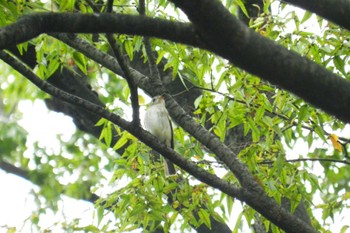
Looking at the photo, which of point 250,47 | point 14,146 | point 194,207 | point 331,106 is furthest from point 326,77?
point 14,146

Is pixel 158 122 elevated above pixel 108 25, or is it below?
above

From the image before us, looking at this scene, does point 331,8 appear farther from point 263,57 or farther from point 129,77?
point 129,77

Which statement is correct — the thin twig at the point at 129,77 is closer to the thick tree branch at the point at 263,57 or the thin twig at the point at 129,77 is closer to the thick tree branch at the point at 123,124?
the thick tree branch at the point at 123,124

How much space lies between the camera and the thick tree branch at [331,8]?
2086mm

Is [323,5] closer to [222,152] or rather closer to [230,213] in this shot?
[222,152]

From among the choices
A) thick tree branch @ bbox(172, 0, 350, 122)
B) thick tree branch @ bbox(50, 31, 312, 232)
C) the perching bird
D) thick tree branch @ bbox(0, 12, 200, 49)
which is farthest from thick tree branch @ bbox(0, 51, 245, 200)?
the perching bird

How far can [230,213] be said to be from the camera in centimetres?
411

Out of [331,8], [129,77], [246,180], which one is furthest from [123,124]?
[331,8]

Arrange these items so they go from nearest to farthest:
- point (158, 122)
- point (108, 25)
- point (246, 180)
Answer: point (108, 25) < point (246, 180) < point (158, 122)

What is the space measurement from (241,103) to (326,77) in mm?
2174

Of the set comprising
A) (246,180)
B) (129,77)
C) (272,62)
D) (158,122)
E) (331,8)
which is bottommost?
(246,180)

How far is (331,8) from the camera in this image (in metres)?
2.12

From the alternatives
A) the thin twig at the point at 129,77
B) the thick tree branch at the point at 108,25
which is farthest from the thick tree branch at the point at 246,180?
the thick tree branch at the point at 108,25

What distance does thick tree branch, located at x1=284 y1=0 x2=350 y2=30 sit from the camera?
2086 mm
